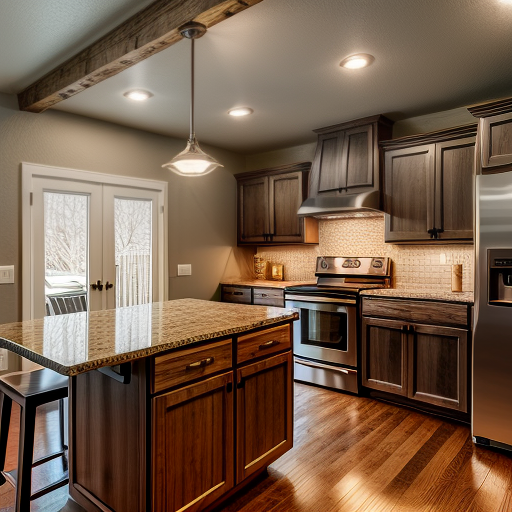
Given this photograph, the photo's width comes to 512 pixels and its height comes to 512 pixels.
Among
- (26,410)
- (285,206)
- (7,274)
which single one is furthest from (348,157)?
(26,410)

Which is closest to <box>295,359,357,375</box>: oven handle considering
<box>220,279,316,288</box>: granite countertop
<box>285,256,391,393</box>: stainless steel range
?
<box>285,256,391,393</box>: stainless steel range

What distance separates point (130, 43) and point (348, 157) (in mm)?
2241

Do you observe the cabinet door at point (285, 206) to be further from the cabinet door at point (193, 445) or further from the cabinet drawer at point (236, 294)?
the cabinet door at point (193, 445)

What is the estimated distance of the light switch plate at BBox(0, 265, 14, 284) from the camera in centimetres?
322

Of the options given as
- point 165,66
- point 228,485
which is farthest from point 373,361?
point 165,66

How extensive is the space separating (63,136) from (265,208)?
217cm

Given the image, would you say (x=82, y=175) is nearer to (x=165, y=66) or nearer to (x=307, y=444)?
(x=165, y=66)

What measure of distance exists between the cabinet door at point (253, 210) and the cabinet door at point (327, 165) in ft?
2.55

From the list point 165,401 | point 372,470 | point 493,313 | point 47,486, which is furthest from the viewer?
point 493,313

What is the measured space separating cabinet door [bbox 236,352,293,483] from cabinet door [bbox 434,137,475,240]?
186 centimetres

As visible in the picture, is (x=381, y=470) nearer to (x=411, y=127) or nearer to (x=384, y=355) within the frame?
(x=384, y=355)

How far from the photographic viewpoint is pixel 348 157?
152 inches

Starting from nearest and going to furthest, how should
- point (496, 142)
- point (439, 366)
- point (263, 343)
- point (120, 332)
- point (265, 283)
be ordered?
point (120, 332) < point (263, 343) < point (496, 142) < point (439, 366) < point (265, 283)

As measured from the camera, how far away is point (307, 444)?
2.66m
